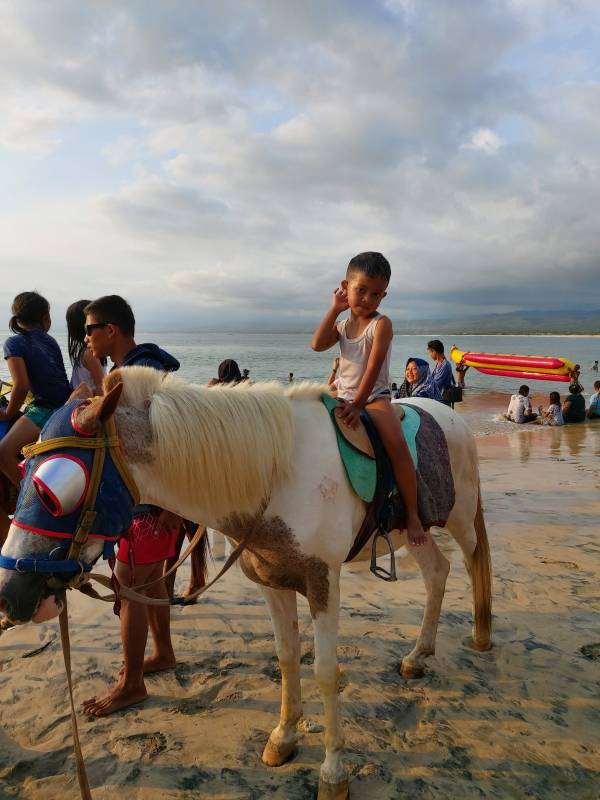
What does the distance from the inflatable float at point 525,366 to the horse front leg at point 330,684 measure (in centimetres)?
2345

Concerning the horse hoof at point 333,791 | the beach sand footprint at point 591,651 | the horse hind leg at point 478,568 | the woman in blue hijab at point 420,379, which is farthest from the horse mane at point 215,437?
the woman in blue hijab at point 420,379

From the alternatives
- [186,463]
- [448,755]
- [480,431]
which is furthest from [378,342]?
[480,431]

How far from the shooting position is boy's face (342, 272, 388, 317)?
8.85ft

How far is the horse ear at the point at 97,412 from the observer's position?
1.80 m

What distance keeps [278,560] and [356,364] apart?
1.14 metres

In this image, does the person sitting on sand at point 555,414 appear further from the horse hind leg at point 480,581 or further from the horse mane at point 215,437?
the horse mane at point 215,437

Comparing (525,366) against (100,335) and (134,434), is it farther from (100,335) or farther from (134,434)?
(134,434)

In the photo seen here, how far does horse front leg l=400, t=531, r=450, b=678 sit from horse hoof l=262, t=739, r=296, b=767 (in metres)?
1.00

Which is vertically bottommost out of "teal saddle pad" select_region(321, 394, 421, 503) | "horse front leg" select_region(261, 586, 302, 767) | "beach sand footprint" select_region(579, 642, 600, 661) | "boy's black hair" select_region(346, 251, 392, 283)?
"beach sand footprint" select_region(579, 642, 600, 661)

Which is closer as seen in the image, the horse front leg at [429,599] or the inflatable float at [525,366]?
the horse front leg at [429,599]

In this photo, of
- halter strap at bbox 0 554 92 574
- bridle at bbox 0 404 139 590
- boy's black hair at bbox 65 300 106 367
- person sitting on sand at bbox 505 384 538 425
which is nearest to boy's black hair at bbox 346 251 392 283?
bridle at bbox 0 404 139 590

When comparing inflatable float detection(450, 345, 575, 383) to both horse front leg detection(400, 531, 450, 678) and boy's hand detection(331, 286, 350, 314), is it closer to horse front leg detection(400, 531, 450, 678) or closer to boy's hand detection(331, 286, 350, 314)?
horse front leg detection(400, 531, 450, 678)

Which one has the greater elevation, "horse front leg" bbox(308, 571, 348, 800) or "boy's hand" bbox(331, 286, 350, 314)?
"boy's hand" bbox(331, 286, 350, 314)

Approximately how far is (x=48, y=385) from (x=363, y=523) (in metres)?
2.44
